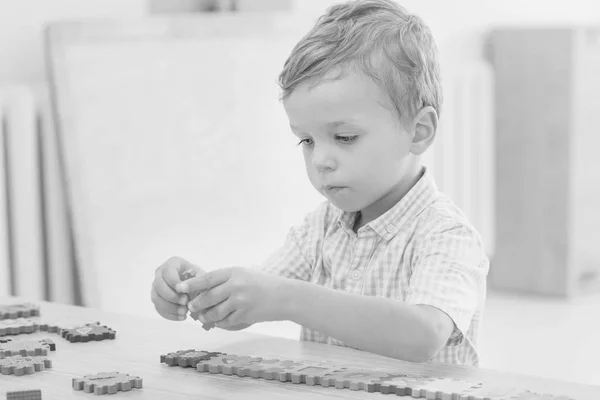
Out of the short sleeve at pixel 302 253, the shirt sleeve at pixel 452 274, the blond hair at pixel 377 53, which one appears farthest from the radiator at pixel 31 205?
the shirt sleeve at pixel 452 274

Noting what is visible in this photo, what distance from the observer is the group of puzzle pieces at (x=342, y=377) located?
0.87 m

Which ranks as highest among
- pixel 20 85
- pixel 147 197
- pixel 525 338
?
pixel 20 85

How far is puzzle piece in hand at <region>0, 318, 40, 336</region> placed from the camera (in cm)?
114

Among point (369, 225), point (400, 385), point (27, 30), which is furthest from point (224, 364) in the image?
point (27, 30)

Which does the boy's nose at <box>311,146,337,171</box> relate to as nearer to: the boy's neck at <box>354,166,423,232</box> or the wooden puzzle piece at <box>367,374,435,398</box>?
the boy's neck at <box>354,166,423,232</box>

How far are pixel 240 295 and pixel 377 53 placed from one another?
371mm

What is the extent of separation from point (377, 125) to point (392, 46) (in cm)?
10

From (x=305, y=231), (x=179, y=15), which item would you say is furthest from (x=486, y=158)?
(x=305, y=231)

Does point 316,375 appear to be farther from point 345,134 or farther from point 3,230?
point 3,230

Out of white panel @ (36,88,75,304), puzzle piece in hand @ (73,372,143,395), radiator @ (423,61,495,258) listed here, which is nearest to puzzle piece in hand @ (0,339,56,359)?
puzzle piece in hand @ (73,372,143,395)

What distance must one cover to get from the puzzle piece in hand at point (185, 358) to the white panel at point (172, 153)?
1481 millimetres

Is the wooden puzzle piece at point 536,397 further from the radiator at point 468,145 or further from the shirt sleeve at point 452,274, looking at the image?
the radiator at point 468,145

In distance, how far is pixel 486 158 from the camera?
371 centimetres

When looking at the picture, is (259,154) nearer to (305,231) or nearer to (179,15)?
(179,15)
